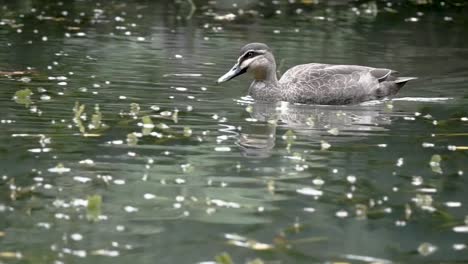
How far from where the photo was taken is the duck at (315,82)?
50.5 feet

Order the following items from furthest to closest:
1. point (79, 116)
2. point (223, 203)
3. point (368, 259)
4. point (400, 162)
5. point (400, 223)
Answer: point (79, 116) < point (400, 162) < point (223, 203) < point (400, 223) < point (368, 259)

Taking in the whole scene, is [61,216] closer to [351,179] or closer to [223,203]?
[223,203]

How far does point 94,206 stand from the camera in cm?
916

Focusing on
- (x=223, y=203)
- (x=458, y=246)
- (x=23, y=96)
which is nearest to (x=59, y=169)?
(x=223, y=203)

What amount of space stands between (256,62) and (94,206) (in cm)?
706

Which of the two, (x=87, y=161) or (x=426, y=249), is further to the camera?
(x=87, y=161)

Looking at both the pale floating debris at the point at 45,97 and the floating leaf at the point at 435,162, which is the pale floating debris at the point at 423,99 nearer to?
the floating leaf at the point at 435,162

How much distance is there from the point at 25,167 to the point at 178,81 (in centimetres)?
545

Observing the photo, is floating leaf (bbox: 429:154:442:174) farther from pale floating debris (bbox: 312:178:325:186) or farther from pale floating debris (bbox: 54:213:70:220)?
pale floating debris (bbox: 54:213:70:220)

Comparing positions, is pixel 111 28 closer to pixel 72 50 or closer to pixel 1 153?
pixel 72 50

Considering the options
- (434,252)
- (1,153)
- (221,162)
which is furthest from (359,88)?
(434,252)

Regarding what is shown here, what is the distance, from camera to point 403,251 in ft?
28.1

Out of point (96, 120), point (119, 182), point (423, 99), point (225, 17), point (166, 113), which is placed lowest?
point (225, 17)

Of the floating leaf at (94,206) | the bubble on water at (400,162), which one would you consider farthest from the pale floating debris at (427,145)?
the floating leaf at (94,206)
